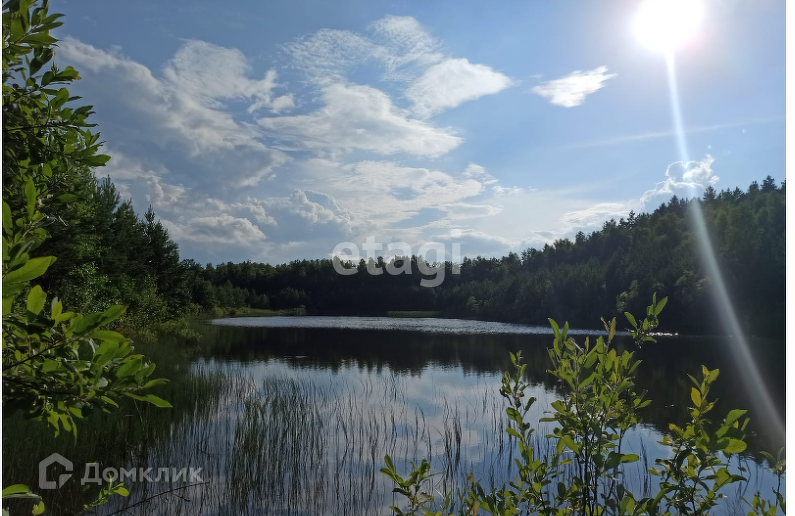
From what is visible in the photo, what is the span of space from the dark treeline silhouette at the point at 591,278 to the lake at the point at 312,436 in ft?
42.8

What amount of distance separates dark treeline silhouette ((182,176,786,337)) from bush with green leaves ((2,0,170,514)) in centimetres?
2364

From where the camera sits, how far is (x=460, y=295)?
305 feet

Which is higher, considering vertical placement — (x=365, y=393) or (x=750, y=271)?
(x=750, y=271)

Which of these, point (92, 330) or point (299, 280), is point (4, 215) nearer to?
point (92, 330)

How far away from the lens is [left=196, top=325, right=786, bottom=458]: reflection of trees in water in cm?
1392

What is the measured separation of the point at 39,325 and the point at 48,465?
8008mm

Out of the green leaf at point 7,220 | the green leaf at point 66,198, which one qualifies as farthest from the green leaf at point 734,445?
the green leaf at point 66,198

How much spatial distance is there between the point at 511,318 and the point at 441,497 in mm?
69316

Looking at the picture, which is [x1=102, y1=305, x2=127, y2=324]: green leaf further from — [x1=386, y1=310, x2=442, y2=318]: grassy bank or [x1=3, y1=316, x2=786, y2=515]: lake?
[x1=386, y1=310, x2=442, y2=318]: grassy bank

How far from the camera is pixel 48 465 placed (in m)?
7.62

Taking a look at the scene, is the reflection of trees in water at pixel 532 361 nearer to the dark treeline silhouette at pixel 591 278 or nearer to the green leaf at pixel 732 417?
the dark treeline silhouette at pixel 591 278

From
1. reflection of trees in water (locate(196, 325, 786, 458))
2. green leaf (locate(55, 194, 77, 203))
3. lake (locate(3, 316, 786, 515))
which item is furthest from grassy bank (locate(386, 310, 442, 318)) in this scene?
green leaf (locate(55, 194, 77, 203))

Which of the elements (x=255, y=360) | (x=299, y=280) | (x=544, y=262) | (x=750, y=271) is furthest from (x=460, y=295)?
(x=255, y=360)

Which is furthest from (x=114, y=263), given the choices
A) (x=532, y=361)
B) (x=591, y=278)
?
(x=591, y=278)
